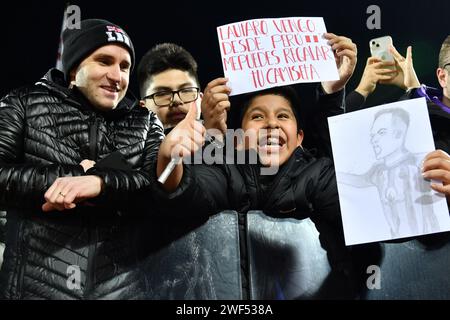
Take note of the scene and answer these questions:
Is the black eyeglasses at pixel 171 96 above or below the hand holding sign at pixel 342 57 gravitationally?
above

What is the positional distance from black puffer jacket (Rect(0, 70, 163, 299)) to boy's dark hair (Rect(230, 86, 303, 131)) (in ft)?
1.34

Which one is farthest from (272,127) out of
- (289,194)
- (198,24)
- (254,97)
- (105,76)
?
(198,24)

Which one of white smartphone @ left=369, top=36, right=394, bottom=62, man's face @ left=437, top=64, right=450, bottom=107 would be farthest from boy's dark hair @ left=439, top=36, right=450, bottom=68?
white smartphone @ left=369, top=36, right=394, bottom=62

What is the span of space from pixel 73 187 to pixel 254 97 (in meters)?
0.80

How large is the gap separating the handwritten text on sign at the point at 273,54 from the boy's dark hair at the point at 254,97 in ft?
0.50

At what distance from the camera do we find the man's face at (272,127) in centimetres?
185

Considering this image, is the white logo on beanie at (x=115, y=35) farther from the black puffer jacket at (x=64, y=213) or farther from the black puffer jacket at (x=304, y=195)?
the black puffer jacket at (x=304, y=195)

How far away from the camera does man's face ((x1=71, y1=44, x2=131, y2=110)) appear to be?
1.84m

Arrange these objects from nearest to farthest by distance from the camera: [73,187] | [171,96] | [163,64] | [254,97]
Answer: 1. [73,187]
2. [254,97]
3. [171,96]
4. [163,64]

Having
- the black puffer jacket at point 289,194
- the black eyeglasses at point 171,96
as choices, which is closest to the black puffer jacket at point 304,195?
the black puffer jacket at point 289,194

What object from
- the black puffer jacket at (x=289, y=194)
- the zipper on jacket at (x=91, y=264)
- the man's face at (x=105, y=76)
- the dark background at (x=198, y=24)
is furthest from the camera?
the dark background at (x=198, y=24)

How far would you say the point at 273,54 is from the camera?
190cm

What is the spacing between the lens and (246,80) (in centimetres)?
184

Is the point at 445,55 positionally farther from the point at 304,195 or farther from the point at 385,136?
Result: the point at 304,195
